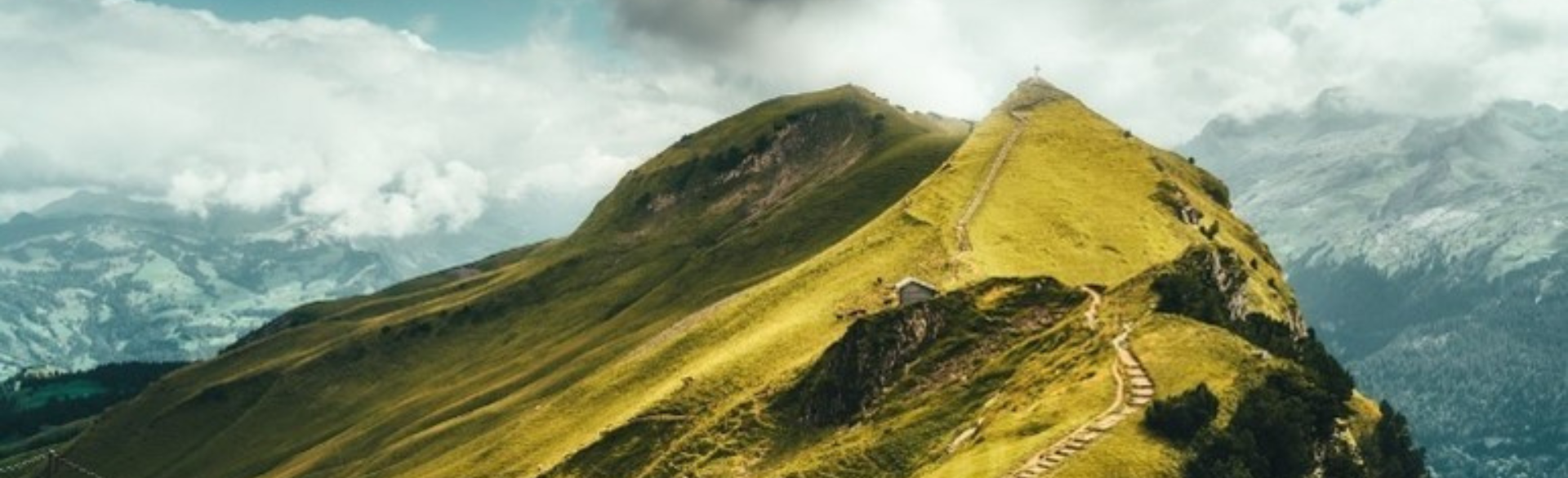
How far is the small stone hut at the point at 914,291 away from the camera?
460 feet

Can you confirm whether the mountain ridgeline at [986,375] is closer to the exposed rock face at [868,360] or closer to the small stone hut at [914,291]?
the exposed rock face at [868,360]

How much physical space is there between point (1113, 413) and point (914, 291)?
2648 inches

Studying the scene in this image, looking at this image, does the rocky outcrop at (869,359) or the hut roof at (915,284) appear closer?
the rocky outcrop at (869,359)

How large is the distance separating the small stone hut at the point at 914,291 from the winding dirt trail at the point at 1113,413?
49068mm

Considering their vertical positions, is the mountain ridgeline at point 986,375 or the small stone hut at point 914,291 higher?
the small stone hut at point 914,291

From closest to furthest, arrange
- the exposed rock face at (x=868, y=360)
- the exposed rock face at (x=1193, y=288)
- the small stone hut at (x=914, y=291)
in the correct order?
1. the exposed rock face at (x=1193, y=288)
2. the exposed rock face at (x=868, y=360)
3. the small stone hut at (x=914, y=291)

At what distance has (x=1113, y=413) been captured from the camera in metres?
74.9

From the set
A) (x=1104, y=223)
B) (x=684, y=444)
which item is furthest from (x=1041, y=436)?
(x=1104, y=223)

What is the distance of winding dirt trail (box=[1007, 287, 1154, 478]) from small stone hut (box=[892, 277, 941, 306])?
4907cm

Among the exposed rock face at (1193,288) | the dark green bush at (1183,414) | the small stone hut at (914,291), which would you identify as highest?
the small stone hut at (914,291)

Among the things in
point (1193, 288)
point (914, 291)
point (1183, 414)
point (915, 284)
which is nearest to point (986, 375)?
point (1193, 288)

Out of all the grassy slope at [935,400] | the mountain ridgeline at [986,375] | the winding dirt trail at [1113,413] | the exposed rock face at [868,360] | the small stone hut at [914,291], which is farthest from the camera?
the small stone hut at [914,291]

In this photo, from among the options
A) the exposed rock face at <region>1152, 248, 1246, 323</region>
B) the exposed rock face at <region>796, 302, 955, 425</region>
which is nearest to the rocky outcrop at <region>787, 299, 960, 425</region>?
the exposed rock face at <region>796, 302, 955, 425</region>

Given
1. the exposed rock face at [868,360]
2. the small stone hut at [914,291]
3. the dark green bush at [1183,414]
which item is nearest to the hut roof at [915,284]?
the small stone hut at [914,291]
